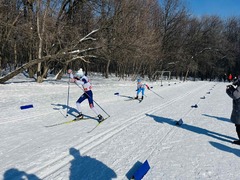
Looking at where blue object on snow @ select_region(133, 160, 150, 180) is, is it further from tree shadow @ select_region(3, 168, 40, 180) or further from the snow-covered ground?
tree shadow @ select_region(3, 168, 40, 180)

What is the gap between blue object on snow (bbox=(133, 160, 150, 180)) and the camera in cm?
453

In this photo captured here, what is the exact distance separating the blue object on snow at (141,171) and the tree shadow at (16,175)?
180 centimetres

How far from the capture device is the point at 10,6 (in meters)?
21.5

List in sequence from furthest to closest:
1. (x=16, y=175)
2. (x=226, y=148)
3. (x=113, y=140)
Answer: (x=113, y=140)
(x=226, y=148)
(x=16, y=175)

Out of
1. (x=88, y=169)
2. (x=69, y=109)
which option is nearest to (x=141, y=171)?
(x=88, y=169)

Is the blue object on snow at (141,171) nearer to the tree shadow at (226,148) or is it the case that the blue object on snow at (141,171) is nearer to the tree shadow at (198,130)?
the tree shadow at (226,148)

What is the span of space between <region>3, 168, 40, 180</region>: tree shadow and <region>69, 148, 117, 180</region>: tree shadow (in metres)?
0.72

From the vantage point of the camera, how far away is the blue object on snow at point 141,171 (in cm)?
453

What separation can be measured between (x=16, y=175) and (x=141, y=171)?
2325 mm

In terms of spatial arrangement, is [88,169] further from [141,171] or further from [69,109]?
[69,109]

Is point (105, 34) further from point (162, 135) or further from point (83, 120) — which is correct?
point (162, 135)

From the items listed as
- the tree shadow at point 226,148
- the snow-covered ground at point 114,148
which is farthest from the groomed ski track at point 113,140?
the tree shadow at point 226,148

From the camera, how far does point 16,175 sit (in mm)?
4555

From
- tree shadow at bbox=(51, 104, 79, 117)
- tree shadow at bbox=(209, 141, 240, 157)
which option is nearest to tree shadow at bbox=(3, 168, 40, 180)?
tree shadow at bbox=(209, 141, 240, 157)
